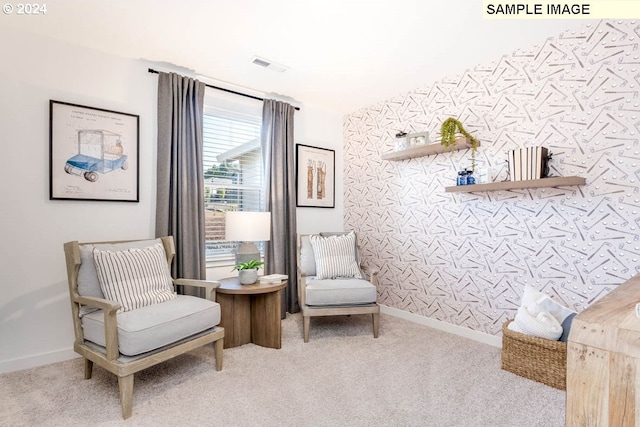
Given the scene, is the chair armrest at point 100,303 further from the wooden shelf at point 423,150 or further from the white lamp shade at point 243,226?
the wooden shelf at point 423,150

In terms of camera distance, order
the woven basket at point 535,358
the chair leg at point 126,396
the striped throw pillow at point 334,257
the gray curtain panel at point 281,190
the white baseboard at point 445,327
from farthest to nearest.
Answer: the gray curtain panel at point 281,190, the striped throw pillow at point 334,257, the white baseboard at point 445,327, the woven basket at point 535,358, the chair leg at point 126,396

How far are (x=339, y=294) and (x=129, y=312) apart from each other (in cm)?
158

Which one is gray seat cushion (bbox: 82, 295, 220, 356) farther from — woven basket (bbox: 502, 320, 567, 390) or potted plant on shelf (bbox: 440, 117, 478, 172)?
potted plant on shelf (bbox: 440, 117, 478, 172)

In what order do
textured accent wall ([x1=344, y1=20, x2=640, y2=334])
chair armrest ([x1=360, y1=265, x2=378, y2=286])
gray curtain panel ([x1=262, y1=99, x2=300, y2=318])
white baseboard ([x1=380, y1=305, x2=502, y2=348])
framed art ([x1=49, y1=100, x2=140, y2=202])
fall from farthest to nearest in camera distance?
gray curtain panel ([x1=262, y1=99, x2=300, y2=318]) → chair armrest ([x1=360, y1=265, x2=378, y2=286]) → white baseboard ([x1=380, y1=305, x2=502, y2=348]) → framed art ([x1=49, y1=100, x2=140, y2=202]) → textured accent wall ([x1=344, y1=20, x2=640, y2=334])

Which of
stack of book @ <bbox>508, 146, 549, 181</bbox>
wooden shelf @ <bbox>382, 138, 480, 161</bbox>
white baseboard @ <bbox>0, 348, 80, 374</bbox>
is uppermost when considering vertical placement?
wooden shelf @ <bbox>382, 138, 480, 161</bbox>

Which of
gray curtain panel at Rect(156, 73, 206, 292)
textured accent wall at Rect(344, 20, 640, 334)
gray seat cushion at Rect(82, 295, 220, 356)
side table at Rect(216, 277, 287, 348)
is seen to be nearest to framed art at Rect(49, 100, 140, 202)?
gray curtain panel at Rect(156, 73, 206, 292)

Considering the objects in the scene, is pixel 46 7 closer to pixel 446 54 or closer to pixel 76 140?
pixel 76 140

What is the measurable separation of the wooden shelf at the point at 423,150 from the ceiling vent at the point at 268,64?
133 cm

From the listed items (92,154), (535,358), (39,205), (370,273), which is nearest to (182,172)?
(92,154)

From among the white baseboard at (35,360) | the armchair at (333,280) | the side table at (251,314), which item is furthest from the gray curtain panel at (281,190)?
the white baseboard at (35,360)

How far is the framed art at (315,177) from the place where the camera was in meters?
3.83

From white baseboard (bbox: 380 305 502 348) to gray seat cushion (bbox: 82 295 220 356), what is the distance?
2.05 m

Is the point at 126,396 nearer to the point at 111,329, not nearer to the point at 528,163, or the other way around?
the point at 111,329

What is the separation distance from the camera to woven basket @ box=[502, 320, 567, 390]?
205 centimetres
